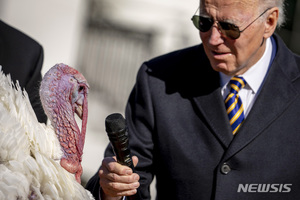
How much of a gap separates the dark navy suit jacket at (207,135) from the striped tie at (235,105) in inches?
1.9

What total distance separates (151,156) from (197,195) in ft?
1.25

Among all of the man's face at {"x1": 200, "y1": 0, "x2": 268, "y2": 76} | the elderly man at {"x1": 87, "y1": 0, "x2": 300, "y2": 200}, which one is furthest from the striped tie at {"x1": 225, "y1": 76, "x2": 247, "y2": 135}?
the man's face at {"x1": 200, "y1": 0, "x2": 268, "y2": 76}

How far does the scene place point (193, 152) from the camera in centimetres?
319

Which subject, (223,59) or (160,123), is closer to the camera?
(223,59)

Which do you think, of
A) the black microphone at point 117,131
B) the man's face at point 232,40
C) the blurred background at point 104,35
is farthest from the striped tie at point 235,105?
the blurred background at point 104,35

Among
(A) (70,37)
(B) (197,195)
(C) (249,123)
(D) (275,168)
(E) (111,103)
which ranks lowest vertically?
(E) (111,103)

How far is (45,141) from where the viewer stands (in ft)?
8.17

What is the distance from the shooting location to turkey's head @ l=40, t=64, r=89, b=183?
259 cm

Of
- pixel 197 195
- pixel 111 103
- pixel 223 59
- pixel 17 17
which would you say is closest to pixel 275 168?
pixel 197 195

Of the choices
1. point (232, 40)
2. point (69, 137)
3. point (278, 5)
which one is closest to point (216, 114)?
point (232, 40)

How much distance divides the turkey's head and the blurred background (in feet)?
21.3

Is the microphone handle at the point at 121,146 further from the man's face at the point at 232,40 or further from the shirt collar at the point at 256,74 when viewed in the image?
the shirt collar at the point at 256,74

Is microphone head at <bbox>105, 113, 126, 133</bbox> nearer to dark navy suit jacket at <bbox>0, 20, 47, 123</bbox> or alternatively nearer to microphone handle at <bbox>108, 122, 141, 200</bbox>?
microphone handle at <bbox>108, 122, 141, 200</bbox>

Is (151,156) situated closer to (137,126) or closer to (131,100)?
(137,126)
